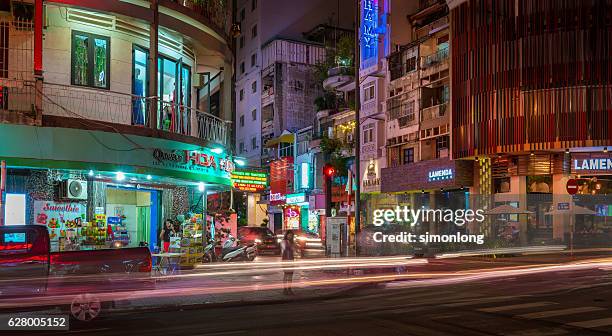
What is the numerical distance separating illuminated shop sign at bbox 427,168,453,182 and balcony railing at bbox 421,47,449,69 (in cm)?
702

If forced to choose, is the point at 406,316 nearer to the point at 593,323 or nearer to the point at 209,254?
the point at 593,323

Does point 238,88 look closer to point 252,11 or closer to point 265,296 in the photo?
point 252,11

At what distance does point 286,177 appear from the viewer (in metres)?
58.5

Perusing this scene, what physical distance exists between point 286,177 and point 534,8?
28898 millimetres

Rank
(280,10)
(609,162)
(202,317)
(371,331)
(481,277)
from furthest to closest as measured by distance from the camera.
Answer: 1. (280,10)
2. (609,162)
3. (481,277)
4. (202,317)
5. (371,331)

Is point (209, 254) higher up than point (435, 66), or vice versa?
point (435, 66)

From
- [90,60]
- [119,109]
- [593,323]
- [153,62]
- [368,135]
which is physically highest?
[368,135]

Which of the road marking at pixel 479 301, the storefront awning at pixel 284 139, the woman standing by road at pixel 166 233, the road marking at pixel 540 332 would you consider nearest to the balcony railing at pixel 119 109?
the woman standing by road at pixel 166 233

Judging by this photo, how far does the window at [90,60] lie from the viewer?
19.2 m

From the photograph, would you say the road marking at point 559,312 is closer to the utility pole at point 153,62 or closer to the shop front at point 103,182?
the shop front at point 103,182

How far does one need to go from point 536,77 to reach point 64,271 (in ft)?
95.0

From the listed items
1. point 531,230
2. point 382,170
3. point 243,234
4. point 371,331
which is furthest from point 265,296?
point 382,170

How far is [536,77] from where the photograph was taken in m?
34.7

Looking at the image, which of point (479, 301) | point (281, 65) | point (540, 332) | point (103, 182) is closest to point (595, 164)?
point (479, 301)
